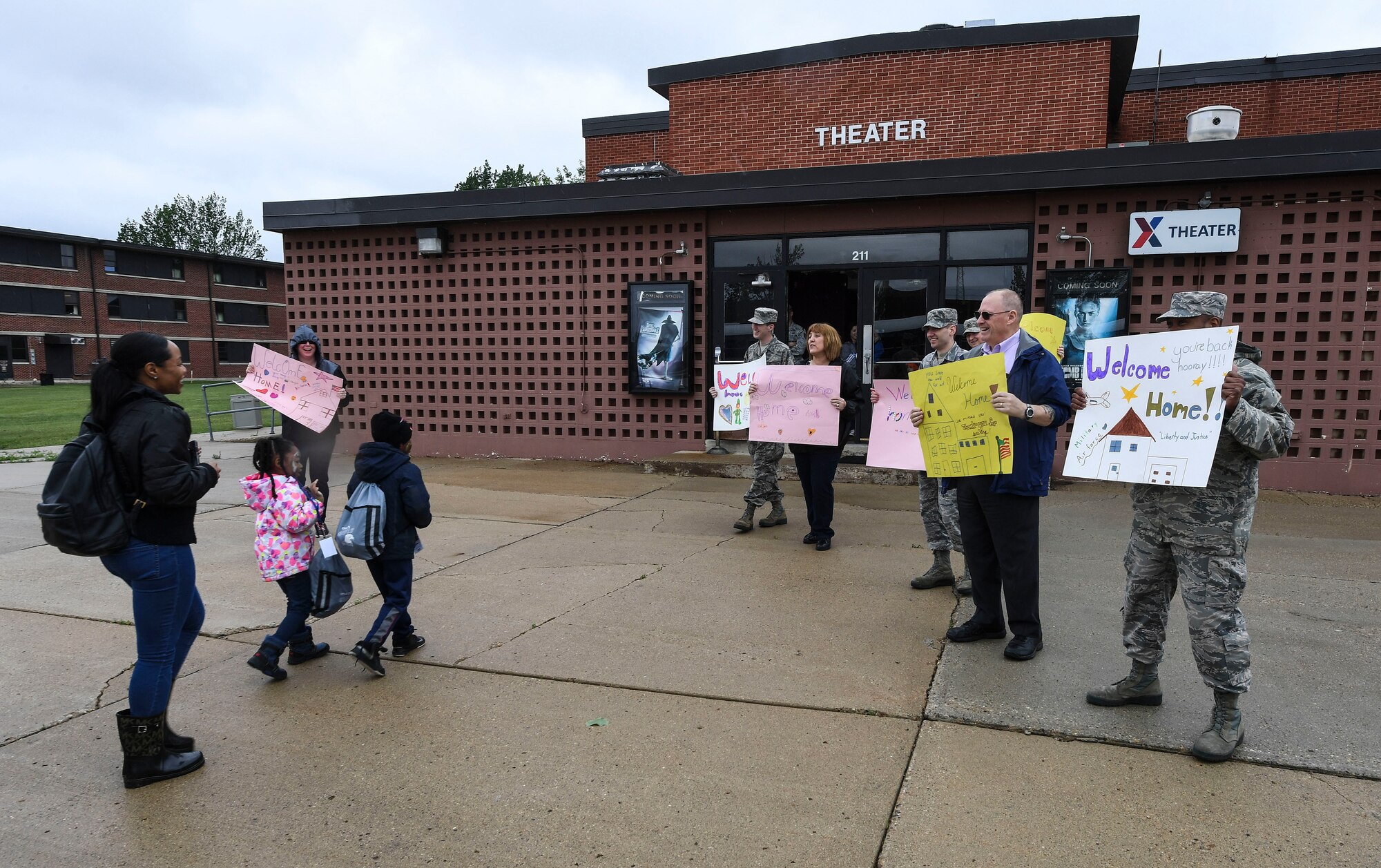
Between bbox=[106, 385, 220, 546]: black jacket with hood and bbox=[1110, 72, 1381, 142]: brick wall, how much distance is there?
21.1 m

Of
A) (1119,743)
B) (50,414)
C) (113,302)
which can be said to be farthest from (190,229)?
(1119,743)

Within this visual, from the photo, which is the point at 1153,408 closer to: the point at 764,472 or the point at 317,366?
the point at 764,472

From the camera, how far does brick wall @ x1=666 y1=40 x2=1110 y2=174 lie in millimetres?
13367

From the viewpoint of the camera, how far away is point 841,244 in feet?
35.4

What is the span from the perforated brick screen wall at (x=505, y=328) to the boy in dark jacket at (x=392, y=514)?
7.10m

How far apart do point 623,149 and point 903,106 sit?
30.7 feet

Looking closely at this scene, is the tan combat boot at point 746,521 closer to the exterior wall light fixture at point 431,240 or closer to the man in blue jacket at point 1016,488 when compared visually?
the man in blue jacket at point 1016,488

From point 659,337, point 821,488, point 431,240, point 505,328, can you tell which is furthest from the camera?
point 505,328

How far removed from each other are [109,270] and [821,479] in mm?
61321

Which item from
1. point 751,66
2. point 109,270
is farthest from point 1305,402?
point 109,270

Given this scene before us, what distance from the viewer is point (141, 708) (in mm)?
3303

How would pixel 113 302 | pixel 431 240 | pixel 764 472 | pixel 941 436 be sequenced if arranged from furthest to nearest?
1. pixel 113 302
2. pixel 431 240
3. pixel 764 472
4. pixel 941 436

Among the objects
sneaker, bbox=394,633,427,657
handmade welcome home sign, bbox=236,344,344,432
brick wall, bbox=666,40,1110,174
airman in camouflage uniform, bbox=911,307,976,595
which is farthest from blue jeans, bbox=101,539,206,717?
brick wall, bbox=666,40,1110,174

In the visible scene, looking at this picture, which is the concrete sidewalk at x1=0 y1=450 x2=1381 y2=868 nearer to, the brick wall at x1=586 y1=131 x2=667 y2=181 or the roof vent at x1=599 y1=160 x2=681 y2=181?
the roof vent at x1=599 y1=160 x2=681 y2=181
